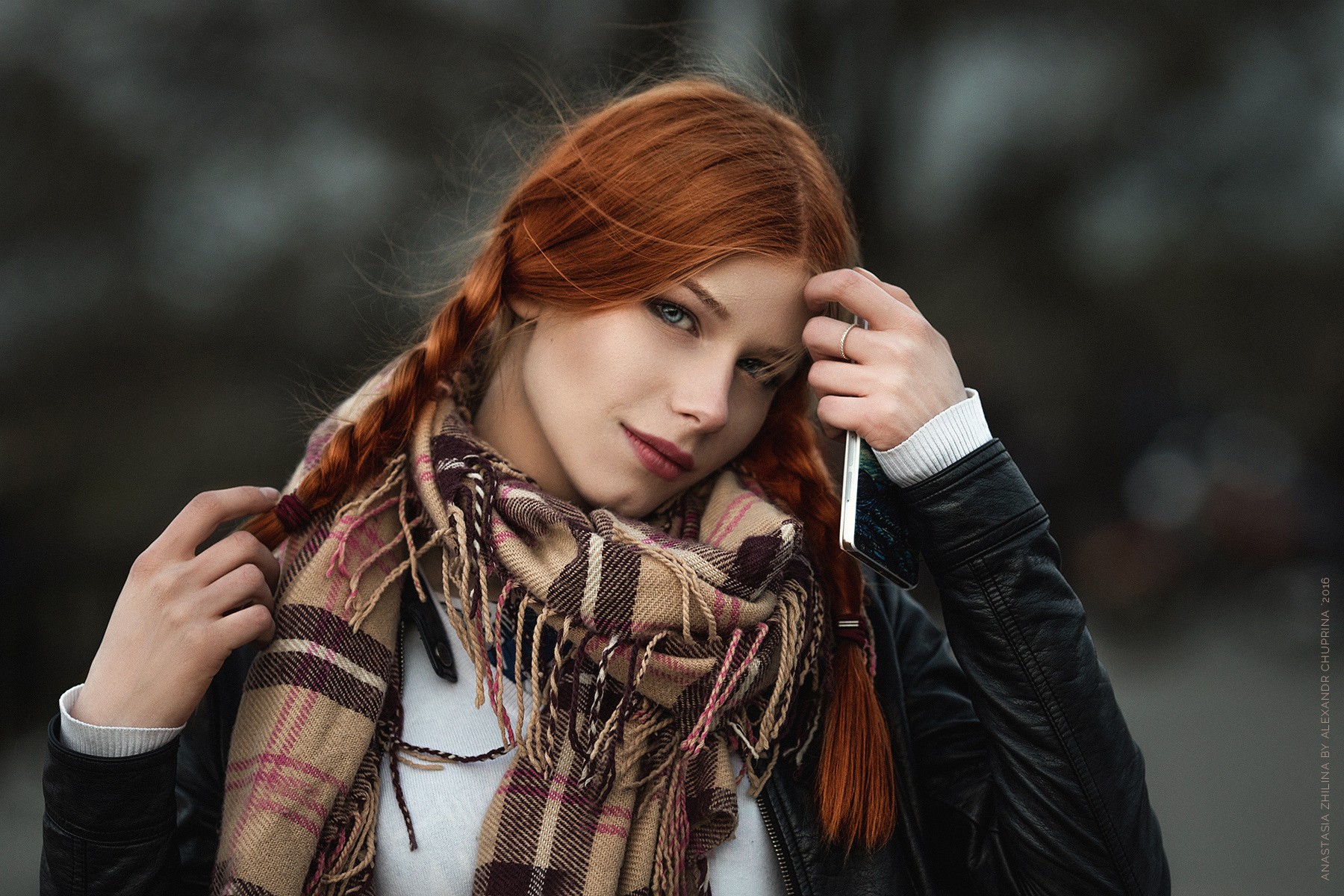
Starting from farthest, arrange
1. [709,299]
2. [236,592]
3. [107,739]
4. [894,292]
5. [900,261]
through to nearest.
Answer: [900,261]
[894,292]
[709,299]
[236,592]
[107,739]

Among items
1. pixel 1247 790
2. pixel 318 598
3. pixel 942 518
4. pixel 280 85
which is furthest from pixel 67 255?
pixel 1247 790

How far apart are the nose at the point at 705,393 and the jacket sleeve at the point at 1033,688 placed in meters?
0.30

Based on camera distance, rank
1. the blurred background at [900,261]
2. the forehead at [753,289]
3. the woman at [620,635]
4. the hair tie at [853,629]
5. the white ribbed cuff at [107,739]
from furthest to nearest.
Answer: the blurred background at [900,261], the hair tie at [853,629], the forehead at [753,289], the woman at [620,635], the white ribbed cuff at [107,739]

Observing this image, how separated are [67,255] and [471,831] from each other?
2.79 meters

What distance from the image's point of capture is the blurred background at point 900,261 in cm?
323

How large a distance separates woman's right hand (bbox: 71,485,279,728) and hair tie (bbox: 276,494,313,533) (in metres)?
0.13

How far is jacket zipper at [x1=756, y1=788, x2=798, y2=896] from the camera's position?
4.59ft

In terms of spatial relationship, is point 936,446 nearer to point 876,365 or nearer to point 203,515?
point 876,365

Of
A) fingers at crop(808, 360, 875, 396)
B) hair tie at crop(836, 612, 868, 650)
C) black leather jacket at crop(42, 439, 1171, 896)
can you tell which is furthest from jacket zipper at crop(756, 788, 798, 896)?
fingers at crop(808, 360, 875, 396)

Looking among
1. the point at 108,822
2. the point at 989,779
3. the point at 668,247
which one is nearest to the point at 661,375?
the point at 668,247

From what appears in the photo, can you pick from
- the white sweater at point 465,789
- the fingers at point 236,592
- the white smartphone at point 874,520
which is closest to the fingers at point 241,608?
the fingers at point 236,592

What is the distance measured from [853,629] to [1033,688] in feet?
0.97

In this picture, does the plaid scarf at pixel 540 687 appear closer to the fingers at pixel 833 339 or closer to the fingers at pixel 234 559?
the fingers at pixel 234 559

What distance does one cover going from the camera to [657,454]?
4.83ft
